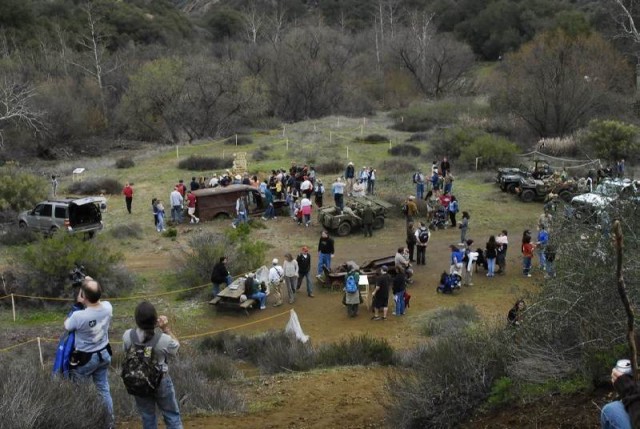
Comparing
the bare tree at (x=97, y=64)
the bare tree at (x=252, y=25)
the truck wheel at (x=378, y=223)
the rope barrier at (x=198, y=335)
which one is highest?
the bare tree at (x=252, y=25)

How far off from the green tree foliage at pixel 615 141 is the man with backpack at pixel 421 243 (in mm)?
15306

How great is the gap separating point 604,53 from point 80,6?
5588cm

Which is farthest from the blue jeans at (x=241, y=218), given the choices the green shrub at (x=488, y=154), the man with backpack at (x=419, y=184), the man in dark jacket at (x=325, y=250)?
the green shrub at (x=488, y=154)

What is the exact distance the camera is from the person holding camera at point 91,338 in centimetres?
684

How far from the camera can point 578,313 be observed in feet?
25.5

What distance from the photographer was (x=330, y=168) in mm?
32312

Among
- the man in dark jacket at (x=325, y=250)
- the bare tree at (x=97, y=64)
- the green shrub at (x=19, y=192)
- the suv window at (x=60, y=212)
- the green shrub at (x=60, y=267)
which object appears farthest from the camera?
the bare tree at (x=97, y=64)

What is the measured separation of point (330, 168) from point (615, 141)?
12443mm

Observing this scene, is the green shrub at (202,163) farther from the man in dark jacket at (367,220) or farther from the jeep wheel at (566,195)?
the jeep wheel at (566,195)

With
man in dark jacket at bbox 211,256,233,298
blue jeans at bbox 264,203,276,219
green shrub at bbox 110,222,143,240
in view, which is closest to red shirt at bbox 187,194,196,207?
green shrub at bbox 110,222,143,240

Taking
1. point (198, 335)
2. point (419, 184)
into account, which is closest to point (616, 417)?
point (198, 335)

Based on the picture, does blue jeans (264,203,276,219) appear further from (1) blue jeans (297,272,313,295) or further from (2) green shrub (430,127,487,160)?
(2) green shrub (430,127,487,160)

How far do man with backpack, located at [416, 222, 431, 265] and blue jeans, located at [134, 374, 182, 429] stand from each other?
43.9 ft

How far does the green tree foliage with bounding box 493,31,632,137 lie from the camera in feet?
119
